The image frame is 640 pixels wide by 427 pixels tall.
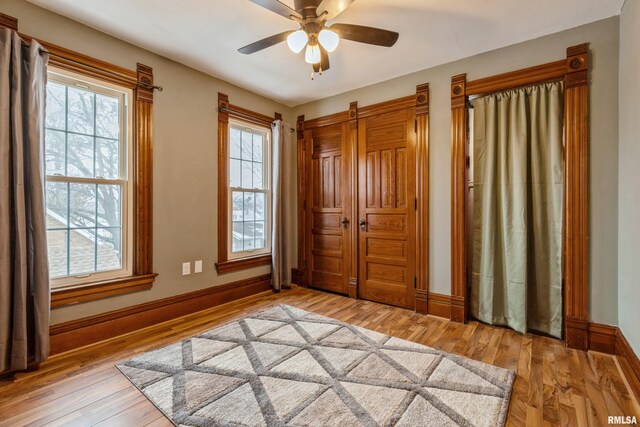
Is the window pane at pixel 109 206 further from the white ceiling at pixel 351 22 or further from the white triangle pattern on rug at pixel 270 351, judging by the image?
the white triangle pattern on rug at pixel 270 351

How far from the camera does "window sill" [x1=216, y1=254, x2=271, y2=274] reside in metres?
3.37

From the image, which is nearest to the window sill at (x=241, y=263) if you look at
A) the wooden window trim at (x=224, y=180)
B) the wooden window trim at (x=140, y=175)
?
the wooden window trim at (x=224, y=180)

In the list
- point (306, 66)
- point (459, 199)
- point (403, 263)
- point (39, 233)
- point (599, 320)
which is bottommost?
point (599, 320)

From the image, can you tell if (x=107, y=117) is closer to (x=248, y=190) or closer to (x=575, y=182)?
(x=248, y=190)

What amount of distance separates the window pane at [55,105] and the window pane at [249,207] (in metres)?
1.87

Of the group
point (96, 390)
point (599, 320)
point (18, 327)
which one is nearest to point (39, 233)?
point (18, 327)

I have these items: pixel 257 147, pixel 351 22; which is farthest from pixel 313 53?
pixel 257 147

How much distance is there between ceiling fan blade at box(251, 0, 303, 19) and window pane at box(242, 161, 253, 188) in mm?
2090

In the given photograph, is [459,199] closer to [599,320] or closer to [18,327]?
[599,320]

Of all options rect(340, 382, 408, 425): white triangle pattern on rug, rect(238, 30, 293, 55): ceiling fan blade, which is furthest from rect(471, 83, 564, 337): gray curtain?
rect(238, 30, 293, 55): ceiling fan blade

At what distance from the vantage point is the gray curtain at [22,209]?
1.90 meters

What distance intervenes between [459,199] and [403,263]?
3.05 ft

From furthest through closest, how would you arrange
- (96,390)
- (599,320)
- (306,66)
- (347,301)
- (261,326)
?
(347,301) → (306,66) → (261,326) → (599,320) → (96,390)

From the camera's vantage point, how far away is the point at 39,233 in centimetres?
201
